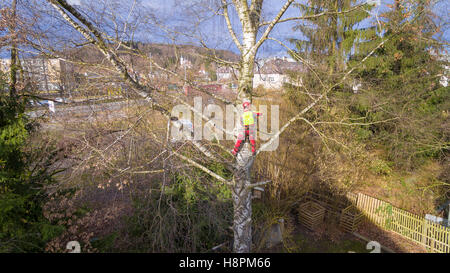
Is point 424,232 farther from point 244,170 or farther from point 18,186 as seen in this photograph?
point 18,186

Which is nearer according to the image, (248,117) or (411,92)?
(248,117)

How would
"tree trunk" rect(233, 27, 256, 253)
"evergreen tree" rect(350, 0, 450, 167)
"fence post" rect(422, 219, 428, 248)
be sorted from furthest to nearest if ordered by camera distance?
"evergreen tree" rect(350, 0, 450, 167) < "fence post" rect(422, 219, 428, 248) < "tree trunk" rect(233, 27, 256, 253)

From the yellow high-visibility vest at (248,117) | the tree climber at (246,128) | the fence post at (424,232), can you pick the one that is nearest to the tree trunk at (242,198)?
the tree climber at (246,128)

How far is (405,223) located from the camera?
8297 millimetres

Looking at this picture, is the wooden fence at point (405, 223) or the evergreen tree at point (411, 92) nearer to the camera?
the wooden fence at point (405, 223)

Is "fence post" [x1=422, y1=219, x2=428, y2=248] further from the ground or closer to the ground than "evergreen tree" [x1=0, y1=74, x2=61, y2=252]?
closer to the ground

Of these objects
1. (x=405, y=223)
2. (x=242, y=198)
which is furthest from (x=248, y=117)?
(x=405, y=223)

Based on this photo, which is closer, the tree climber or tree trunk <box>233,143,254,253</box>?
the tree climber

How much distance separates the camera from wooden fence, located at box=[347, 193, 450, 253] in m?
7.32

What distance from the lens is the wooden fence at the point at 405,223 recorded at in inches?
288

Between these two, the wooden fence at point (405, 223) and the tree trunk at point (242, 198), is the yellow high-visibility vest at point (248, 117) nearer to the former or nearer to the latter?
the tree trunk at point (242, 198)

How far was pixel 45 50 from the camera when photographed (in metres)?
3.26

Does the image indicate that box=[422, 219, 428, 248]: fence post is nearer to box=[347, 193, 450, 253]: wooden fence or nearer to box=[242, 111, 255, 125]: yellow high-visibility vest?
box=[347, 193, 450, 253]: wooden fence

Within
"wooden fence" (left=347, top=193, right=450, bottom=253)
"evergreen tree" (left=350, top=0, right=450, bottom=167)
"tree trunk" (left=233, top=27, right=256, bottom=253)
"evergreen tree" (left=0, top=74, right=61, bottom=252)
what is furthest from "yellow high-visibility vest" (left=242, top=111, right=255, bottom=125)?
"wooden fence" (left=347, top=193, right=450, bottom=253)
